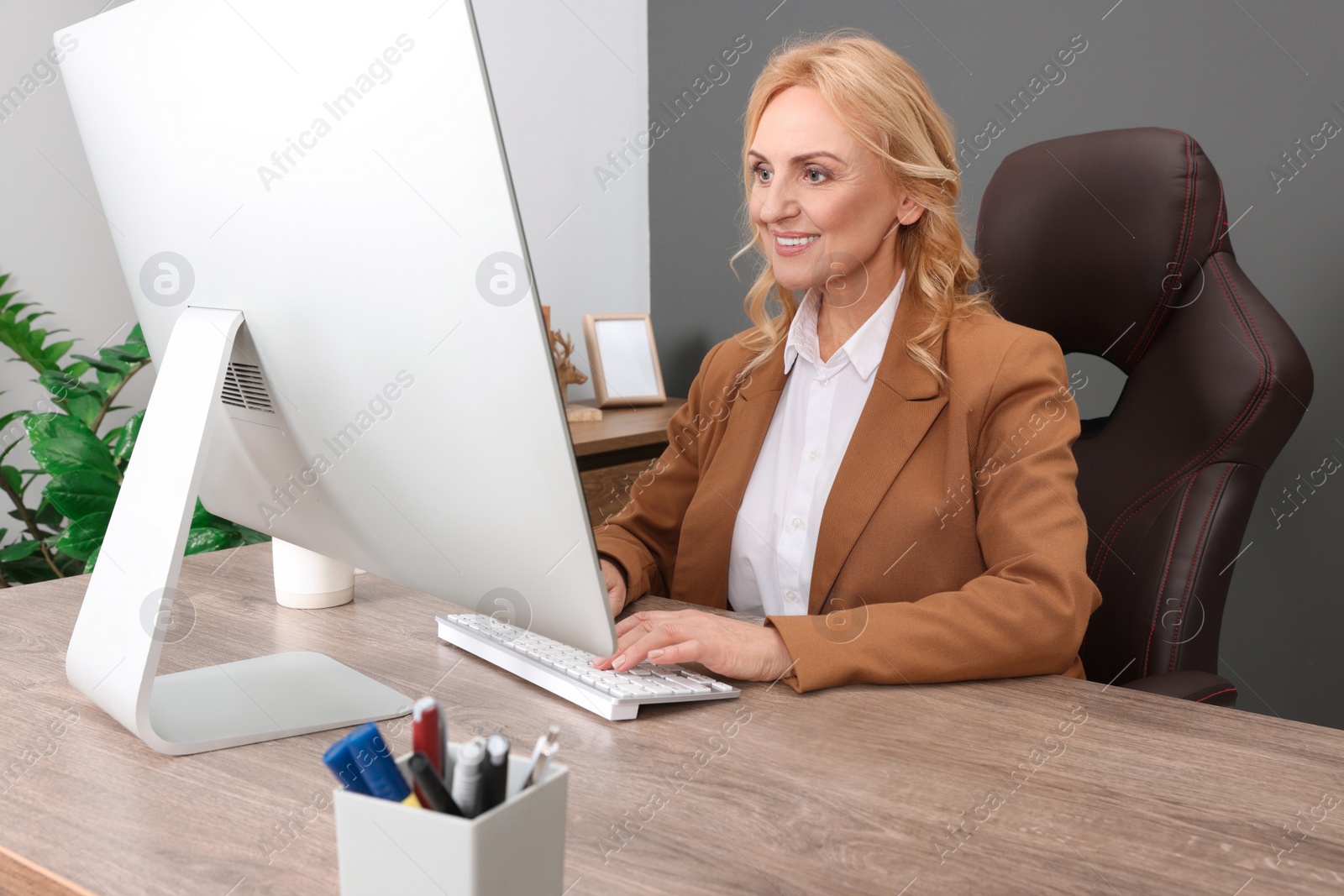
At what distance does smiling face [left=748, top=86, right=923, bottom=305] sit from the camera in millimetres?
1256

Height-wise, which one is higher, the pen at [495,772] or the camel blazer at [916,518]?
the pen at [495,772]

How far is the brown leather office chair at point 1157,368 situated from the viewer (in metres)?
1.20

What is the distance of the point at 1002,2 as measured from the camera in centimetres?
227

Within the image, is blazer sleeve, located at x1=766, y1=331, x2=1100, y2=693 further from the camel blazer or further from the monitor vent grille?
the monitor vent grille

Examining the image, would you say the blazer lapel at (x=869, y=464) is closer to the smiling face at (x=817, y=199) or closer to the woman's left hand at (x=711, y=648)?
the smiling face at (x=817, y=199)

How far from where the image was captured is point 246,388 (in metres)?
0.81

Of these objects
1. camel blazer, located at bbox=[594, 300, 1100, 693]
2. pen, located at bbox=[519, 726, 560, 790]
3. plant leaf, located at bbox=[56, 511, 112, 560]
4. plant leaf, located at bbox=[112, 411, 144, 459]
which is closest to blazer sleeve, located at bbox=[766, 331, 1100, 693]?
camel blazer, located at bbox=[594, 300, 1100, 693]

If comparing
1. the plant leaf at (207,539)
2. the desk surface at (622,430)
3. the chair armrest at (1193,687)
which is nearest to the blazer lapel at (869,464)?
the chair armrest at (1193,687)

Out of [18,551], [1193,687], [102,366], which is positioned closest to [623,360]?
[102,366]

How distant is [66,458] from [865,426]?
1.27 metres

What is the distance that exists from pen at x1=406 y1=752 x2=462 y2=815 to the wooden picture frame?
2.54 metres

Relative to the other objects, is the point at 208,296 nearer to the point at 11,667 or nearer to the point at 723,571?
the point at 11,667

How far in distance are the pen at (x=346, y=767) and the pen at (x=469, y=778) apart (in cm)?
5

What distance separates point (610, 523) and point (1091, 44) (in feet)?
5.06
